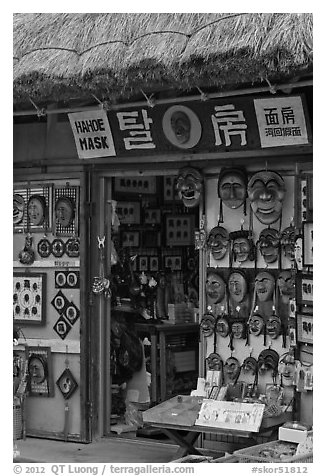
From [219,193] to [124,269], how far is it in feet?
5.79

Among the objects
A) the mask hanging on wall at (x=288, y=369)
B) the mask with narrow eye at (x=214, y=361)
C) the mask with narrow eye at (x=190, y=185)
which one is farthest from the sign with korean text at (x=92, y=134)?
the mask hanging on wall at (x=288, y=369)

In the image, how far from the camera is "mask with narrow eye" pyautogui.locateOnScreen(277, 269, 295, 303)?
7547 millimetres

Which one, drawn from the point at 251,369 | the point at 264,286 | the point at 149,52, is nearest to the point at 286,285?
the point at 264,286

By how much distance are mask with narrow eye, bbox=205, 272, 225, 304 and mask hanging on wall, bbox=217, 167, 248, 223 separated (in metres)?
0.56

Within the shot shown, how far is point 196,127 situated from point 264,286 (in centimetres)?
133

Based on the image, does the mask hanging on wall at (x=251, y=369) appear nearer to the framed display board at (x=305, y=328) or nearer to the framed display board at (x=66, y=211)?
the framed display board at (x=305, y=328)

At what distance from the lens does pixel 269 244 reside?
24.9 feet

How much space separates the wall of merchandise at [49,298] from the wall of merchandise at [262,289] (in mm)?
1295

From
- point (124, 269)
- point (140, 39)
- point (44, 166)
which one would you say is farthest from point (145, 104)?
point (124, 269)

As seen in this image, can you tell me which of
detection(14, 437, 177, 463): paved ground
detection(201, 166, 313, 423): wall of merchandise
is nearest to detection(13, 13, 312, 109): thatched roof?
detection(201, 166, 313, 423): wall of merchandise

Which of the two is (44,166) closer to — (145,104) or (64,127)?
(64,127)

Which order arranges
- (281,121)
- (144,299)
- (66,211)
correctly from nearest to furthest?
(281,121), (66,211), (144,299)

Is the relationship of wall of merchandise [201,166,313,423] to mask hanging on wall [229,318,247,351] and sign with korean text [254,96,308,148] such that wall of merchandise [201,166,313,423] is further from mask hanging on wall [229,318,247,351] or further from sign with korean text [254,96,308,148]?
sign with korean text [254,96,308,148]

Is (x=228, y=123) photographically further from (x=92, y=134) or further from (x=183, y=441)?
(x=183, y=441)
